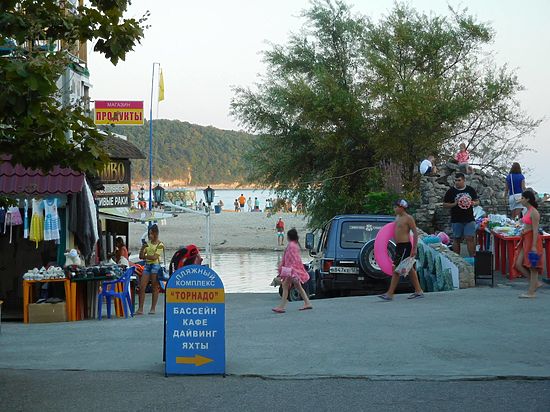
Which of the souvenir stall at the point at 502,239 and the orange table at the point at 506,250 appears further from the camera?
the souvenir stall at the point at 502,239

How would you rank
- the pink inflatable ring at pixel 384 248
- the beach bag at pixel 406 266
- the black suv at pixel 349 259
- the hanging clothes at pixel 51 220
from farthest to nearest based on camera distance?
the hanging clothes at pixel 51 220, the black suv at pixel 349 259, the pink inflatable ring at pixel 384 248, the beach bag at pixel 406 266

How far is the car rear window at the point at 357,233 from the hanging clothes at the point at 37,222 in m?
5.52

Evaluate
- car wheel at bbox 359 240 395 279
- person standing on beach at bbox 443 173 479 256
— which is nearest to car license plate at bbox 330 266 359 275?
car wheel at bbox 359 240 395 279

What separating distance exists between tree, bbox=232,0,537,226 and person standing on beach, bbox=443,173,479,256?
36.1 feet

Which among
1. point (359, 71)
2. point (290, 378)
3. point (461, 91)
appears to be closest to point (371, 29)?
point (359, 71)

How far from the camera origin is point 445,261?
18.2m

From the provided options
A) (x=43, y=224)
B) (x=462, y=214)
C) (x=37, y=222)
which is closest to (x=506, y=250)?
(x=462, y=214)

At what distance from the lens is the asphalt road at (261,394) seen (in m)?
8.66

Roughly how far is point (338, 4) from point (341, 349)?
29.6 meters

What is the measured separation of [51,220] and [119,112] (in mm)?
13142

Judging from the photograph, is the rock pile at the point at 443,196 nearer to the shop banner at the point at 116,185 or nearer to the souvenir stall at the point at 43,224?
the shop banner at the point at 116,185

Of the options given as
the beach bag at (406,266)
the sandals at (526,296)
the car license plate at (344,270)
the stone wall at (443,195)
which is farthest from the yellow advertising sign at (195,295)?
the stone wall at (443,195)

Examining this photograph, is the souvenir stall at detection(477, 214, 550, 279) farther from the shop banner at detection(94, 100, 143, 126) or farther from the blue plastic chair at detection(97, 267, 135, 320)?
the shop banner at detection(94, 100, 143, 126)

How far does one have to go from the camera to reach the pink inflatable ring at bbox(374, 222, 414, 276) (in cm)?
1709
